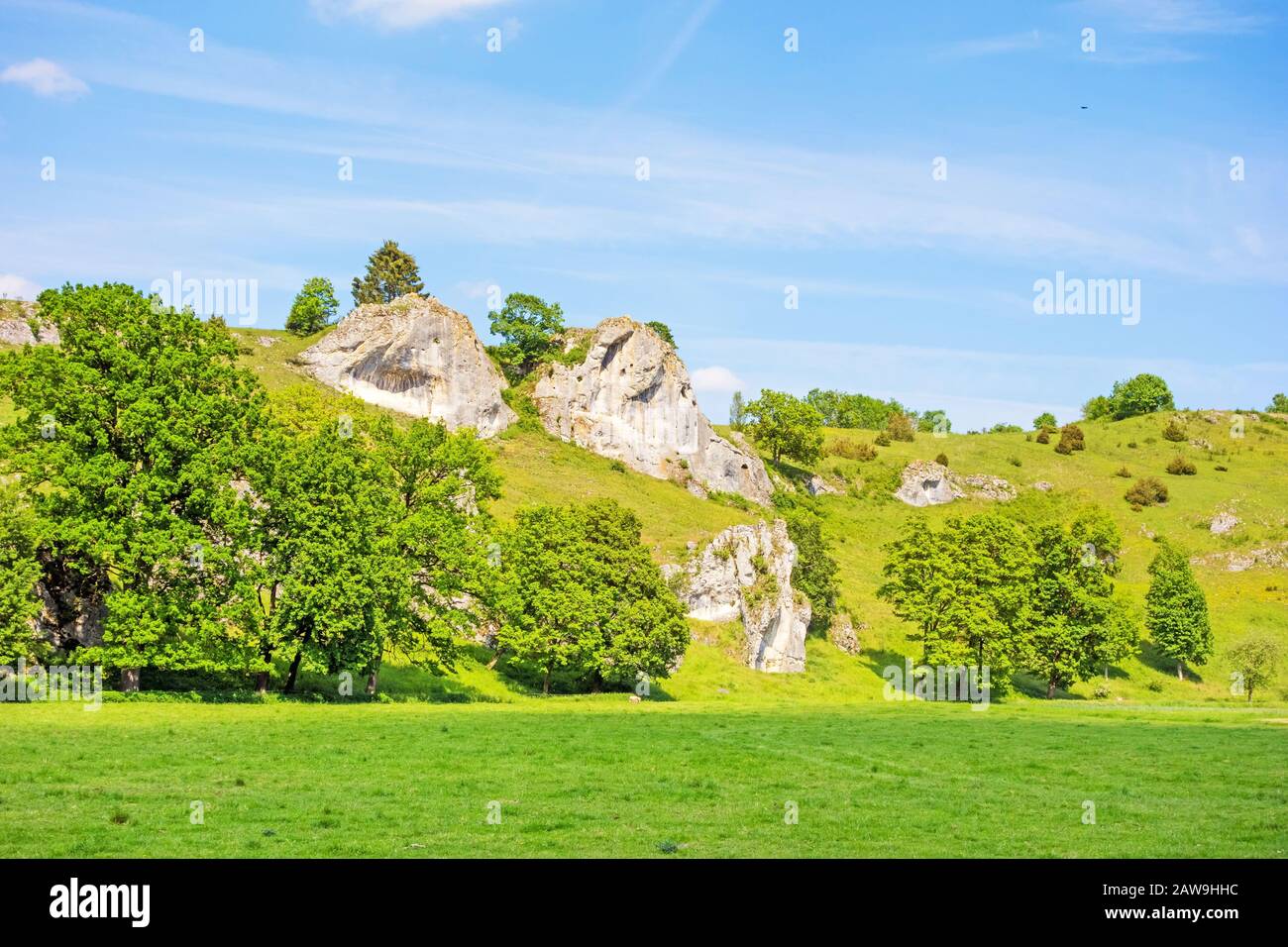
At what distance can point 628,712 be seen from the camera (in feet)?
186

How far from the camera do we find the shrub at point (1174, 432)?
18312 cm

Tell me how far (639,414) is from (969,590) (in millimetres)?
72935

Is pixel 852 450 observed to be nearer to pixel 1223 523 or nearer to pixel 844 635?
pixel 1223 523

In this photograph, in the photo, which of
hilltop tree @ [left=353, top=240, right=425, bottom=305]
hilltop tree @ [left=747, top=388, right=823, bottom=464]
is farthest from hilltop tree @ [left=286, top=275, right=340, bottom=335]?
hilltop tree @ [left=747, top=388, right=823, bottom=464]

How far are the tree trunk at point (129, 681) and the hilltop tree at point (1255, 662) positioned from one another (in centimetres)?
8984

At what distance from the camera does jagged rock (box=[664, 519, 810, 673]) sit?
87188mm

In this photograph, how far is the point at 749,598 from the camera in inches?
3482

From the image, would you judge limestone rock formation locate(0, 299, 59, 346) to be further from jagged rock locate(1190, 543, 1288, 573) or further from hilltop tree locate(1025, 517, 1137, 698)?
jagged rock locate(1190, 543, 1288, 573)

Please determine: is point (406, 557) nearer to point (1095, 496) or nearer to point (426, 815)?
point (426, 815)

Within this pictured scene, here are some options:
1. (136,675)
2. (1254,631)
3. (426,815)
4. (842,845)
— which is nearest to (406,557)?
(136,675)

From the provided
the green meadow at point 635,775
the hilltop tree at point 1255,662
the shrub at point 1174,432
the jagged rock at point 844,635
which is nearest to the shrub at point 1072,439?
the shrub at point 1174,432

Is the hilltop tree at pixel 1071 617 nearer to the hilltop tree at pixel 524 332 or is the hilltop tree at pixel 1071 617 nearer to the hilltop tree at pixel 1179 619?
the hilltop tree at pixel 1179 619

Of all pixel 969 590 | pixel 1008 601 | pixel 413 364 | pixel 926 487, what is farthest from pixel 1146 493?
pixel 413 364

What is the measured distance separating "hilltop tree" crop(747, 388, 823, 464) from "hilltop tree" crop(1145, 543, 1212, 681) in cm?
6226
